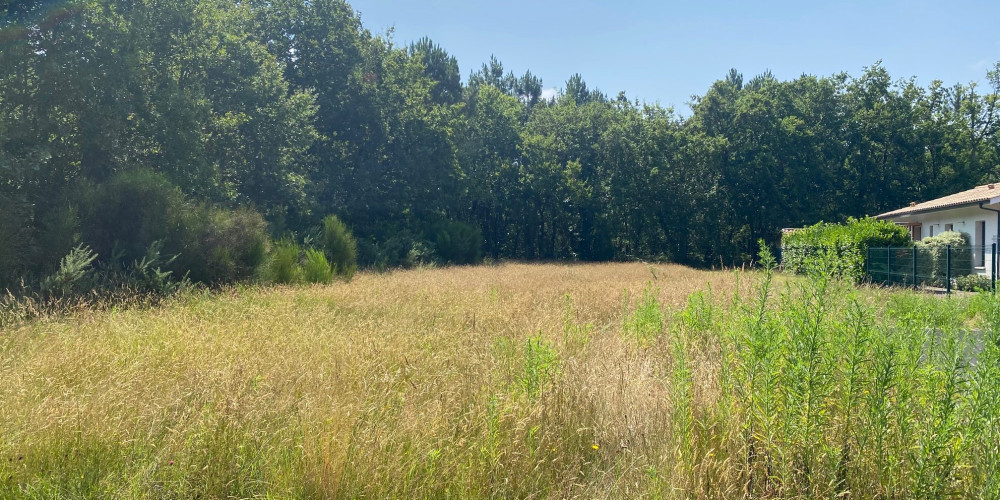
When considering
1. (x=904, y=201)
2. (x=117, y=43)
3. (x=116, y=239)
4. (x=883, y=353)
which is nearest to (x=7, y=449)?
(x=883, y=353)

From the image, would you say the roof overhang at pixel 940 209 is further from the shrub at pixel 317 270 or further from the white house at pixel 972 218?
the shrub at pixel 317 270

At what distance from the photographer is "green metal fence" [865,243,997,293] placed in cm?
1652

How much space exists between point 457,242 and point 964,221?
2271cm

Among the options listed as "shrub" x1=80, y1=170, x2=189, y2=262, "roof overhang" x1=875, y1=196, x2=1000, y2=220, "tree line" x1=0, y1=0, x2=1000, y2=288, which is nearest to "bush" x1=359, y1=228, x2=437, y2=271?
"tree line" x1=0, y1=0, x2=1000, y2=288

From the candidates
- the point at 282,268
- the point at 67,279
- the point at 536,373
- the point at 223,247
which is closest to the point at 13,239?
the point at 67,279

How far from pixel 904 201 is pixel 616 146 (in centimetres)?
1835

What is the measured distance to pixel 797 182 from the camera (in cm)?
3734

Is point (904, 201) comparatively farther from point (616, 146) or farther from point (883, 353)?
point (883, 353)

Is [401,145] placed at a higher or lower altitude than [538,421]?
higher

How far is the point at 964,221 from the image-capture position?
2281 cm

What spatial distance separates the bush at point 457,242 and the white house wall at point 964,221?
21.6 m

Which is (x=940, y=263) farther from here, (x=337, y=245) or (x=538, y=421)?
(x=337, y=245)

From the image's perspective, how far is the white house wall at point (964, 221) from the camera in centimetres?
2017

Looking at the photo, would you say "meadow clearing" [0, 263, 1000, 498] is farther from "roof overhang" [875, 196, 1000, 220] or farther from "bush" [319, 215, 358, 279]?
"roof overhang" [875, 196, 1000, 220]
